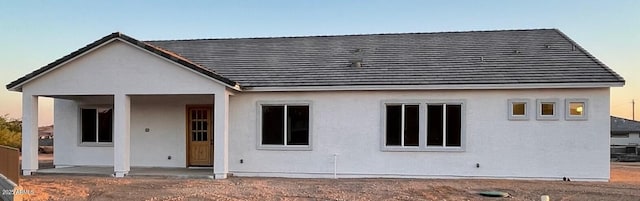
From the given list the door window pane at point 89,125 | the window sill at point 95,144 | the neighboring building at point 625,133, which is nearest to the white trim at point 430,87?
the window sill at point 95,144

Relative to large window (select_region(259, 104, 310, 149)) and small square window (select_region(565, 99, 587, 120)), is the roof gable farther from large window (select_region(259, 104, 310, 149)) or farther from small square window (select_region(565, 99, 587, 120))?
small square window (select_region(565, 99, 587, 120))

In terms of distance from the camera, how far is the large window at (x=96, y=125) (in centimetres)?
1773

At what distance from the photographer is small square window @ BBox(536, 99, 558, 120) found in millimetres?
14414

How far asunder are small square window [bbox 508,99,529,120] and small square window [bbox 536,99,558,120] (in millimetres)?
302

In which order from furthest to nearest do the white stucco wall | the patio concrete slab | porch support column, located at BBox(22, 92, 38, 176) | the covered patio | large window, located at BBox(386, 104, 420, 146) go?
porch support column, located at BBox(22, 92, 38, 176)
the patio concrete slab
large window, located at BBox(386, 104, 420, 146)
the covered patio
the white stucco wall

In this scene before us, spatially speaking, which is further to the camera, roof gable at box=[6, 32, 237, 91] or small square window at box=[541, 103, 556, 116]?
small square window at box=[541, 103, 556, 116]

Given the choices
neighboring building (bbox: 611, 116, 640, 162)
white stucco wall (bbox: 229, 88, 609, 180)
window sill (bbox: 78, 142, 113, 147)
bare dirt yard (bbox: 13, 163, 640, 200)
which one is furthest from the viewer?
neighboring building (bbox: 611, 116, 640, 162)

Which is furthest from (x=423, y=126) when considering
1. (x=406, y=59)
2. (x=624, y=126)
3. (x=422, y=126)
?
(x=624, y=126)

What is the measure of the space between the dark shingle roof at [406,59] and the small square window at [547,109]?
580 millimetres

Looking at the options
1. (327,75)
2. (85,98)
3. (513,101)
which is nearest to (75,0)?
(85,98)

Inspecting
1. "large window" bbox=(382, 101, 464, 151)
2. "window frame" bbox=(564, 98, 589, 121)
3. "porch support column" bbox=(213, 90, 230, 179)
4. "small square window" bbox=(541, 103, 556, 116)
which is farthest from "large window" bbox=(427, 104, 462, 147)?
"porch support column" bbox=(213, 90, 230, 179)

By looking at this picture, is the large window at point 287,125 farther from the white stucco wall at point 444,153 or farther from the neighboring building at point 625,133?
the neighboring building at point 625,133

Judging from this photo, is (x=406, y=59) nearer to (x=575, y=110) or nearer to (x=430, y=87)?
(x=430, y=87)

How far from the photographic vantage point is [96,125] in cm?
1781
